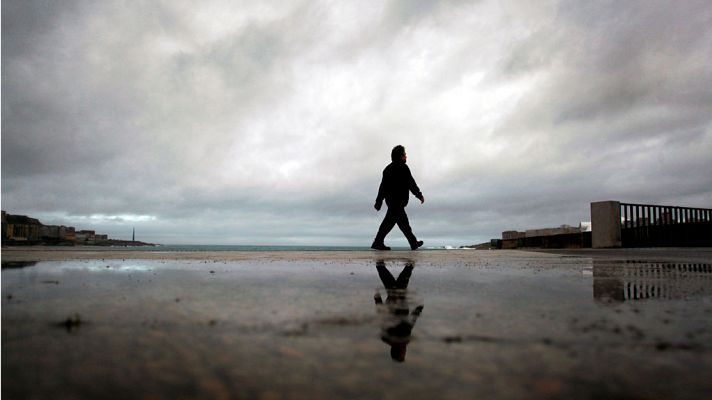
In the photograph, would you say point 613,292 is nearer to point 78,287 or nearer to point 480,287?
point 480,287

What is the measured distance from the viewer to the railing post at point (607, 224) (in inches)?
537

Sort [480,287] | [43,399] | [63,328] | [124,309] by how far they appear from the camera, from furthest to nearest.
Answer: [480,287] → [124,309] → [63,328] → [43,399]

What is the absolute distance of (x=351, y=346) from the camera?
0.96m

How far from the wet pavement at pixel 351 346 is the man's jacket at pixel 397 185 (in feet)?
23.9

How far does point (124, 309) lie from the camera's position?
56.5 inches

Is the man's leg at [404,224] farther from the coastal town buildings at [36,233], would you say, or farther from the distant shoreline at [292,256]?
the coastal town buildings at [36,233]

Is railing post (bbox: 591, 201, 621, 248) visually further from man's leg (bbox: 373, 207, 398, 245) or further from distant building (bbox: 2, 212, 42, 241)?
distant building (bbox: 2, 212, 42, 241)

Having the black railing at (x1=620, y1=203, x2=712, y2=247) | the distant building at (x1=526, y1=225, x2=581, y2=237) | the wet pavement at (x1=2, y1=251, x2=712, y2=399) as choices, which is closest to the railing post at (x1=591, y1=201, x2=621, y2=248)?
the black railing at (x1=620, y1=203, x2=712, y2=247)

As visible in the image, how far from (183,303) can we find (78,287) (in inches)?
35.5

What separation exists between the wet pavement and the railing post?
1379 centimetres

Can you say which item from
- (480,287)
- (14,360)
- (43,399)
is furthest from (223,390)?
(480,287)

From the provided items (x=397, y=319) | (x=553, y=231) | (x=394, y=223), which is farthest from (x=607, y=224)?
(x=553, y=231)

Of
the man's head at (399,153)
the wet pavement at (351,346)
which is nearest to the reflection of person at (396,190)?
the man's head at (399,153)

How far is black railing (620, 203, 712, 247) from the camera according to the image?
46.8 ft
